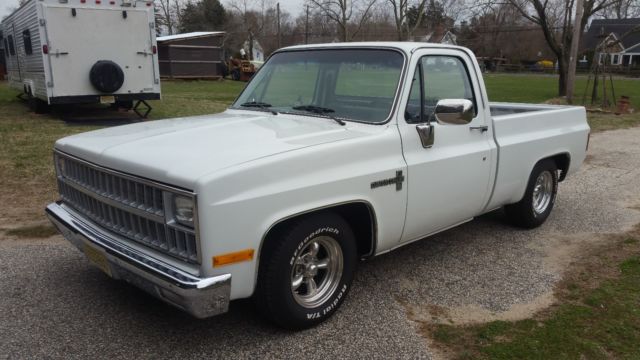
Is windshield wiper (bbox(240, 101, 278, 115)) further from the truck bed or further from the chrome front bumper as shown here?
the truck bed

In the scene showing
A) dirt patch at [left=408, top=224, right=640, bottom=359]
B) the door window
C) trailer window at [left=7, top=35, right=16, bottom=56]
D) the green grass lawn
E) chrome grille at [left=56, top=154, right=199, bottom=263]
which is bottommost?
dirt patch at [left=408, top=224, right=640, bottom=359]

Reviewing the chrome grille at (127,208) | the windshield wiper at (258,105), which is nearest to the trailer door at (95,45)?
the windshield wiper at (258,105)

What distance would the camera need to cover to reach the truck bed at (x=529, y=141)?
4.87 metres

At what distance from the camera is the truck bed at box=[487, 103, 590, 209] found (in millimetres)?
4867

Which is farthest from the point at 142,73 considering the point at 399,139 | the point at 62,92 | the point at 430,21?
the point at 430,21

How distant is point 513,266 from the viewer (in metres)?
4.70

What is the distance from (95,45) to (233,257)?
10872 mm

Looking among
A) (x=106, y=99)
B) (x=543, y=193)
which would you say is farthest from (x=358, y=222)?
(x=106, y=99)

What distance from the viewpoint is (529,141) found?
5.15 m

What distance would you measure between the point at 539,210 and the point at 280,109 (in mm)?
3193

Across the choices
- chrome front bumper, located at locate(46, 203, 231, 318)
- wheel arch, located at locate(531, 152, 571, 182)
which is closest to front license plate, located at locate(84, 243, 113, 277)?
chrome front bumper, located at locate(46, 203, 231, 318)

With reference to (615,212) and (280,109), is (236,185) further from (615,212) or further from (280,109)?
(615,212)

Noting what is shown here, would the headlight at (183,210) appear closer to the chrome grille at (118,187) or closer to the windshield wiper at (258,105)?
the chrome grille at (118,187)

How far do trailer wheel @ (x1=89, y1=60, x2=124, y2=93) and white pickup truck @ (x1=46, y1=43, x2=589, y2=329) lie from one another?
8530 mm
